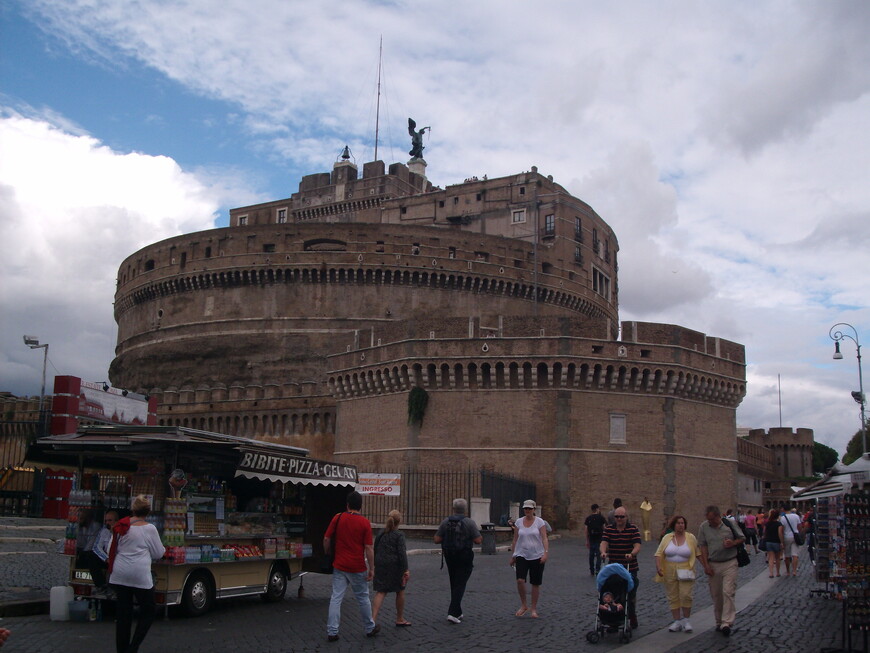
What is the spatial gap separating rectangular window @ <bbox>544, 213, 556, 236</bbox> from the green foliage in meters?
25.3

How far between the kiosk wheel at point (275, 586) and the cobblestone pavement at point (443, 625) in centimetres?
12

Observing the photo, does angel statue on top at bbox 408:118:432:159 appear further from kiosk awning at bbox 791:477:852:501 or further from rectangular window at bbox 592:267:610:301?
kiosk awning at bbox 791:477:852:501

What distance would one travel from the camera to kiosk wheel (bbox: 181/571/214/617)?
978 cm

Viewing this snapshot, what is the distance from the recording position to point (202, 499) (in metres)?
10.3

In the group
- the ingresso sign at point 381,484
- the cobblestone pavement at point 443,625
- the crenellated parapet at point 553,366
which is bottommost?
the cobblestone pavement at point 443,625

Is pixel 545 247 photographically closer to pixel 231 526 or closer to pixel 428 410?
pixel 428 410

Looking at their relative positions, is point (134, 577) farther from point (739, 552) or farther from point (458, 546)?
point (739, 552)

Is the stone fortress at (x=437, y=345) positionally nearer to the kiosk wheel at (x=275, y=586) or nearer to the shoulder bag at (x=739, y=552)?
the kiosk wheel at (x=275, y=586)

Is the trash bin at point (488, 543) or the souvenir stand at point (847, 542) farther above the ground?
the souvenir stand at point (847, 542)

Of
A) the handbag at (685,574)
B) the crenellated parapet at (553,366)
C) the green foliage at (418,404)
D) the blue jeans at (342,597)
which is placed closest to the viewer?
the blue jeans at (342,597)

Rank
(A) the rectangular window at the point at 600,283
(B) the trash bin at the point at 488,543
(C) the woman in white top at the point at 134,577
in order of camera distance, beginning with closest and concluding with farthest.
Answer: (C) the woman in white top at the point at 134,577
(B) the trash bin at the point at 488,543
(A) the rectangular window at the point at 600,283

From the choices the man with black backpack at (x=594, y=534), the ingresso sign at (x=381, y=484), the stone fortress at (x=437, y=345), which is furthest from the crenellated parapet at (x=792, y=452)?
the man with black backpack at (x=594, y=534)

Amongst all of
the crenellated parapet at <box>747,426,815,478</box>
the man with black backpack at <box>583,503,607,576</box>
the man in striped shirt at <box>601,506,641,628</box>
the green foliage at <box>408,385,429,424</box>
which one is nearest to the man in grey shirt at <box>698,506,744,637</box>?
the man in striped shirt at <box>601,506,641,628</box>

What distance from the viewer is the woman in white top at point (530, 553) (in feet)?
32.7
